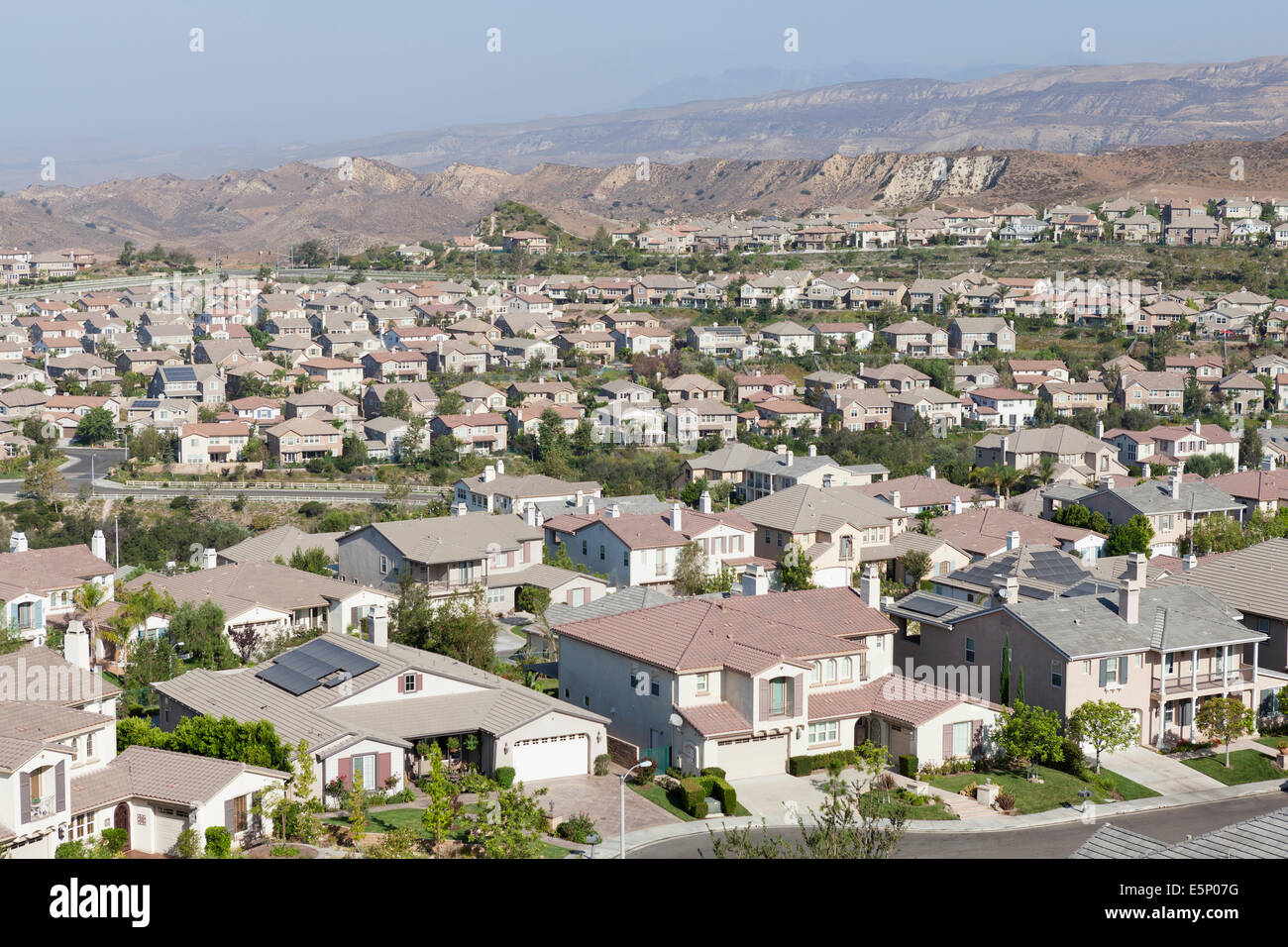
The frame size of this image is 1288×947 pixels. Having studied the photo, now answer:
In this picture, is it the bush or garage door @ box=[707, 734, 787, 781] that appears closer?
the bush

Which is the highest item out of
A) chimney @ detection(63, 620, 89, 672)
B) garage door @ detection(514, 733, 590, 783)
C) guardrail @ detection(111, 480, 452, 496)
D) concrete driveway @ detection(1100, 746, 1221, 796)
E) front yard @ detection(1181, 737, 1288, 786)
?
chimney @ detection(63, 620, 89, 672)

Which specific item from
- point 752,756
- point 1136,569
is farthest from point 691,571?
point 752,756

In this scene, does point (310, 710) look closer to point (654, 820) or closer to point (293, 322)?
point (654, 820)

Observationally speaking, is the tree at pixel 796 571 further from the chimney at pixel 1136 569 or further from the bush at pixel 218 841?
the bush at pixel 218 841

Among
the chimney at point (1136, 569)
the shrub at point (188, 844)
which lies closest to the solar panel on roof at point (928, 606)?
the chimney at point (1136, 569)

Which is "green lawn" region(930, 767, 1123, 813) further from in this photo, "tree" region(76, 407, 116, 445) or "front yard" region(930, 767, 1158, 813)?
"tree" region(76, 407, 116, 445)

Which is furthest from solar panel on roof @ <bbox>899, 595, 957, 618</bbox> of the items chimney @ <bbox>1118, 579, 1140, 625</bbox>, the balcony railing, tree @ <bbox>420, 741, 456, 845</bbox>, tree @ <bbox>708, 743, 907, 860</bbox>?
tree @ <bbox>420, 741, 456, 845</bbox>

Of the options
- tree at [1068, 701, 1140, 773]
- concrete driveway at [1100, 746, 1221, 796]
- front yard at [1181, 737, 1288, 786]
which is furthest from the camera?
front yard at [1181, 737, 1288, 786]
